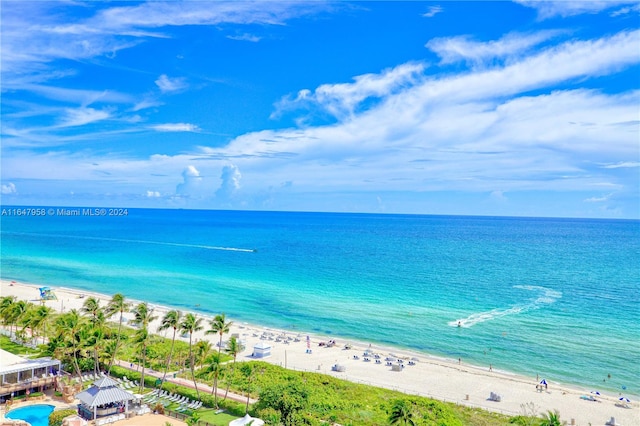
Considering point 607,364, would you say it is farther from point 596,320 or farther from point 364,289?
point 364,289

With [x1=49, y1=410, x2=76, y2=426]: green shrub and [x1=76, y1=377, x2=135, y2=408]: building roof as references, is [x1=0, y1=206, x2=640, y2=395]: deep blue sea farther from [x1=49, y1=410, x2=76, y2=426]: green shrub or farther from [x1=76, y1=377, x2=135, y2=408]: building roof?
[x1=49, y1=410, x2=76, y2=426]: green shrub

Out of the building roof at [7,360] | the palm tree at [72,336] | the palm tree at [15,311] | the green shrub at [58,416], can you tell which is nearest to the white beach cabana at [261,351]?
the palm tree at [72,336]

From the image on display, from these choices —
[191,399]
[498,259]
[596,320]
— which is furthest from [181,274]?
[498,259]

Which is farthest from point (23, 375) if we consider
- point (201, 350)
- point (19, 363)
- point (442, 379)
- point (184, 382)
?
point (442, 379)

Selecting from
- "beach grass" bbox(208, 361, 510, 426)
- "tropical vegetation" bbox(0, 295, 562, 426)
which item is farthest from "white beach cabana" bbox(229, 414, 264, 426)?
"beach grass" bbox(208, 361, 510, 426)

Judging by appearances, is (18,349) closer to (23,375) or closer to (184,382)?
(23,375)

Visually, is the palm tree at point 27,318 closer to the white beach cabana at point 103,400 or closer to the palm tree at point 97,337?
the palm tree at point 97,337
